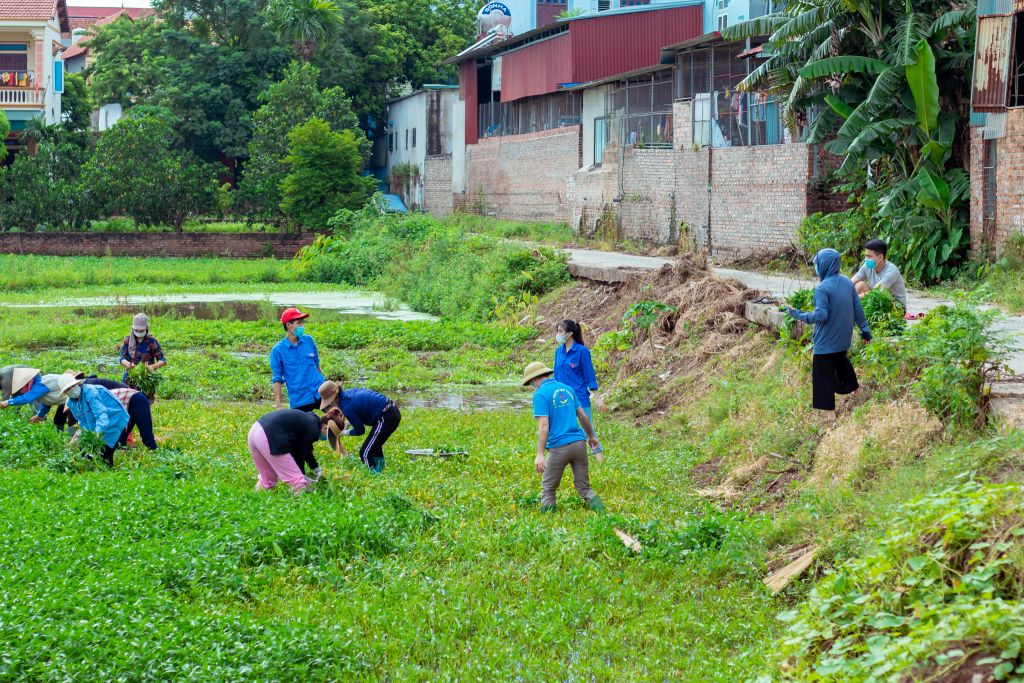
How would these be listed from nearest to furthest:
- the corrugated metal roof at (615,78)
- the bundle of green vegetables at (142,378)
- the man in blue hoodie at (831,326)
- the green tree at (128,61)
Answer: the man in blue hoodie at (831,326) < the bundle of green vegetables at (142,378) < the corrugated metal roof at (615,78) < the green tree at (128,61)

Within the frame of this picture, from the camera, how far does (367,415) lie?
980cm

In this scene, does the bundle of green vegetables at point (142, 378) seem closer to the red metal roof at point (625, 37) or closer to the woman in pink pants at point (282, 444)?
the woman in pink pants at point (282, 444)

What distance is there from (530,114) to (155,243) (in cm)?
1731

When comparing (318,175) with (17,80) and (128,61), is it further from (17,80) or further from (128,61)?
(128,61)

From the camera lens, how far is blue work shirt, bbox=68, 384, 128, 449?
9477 mm

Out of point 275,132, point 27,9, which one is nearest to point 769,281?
point 275,132

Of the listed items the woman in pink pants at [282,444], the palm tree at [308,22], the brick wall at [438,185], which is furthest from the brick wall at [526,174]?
the woman in pink pants at [282,444]

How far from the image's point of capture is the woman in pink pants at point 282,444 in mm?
8398

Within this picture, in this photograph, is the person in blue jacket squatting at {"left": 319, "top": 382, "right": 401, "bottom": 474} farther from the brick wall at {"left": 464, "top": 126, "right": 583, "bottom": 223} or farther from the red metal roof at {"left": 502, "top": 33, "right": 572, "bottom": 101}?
A: the red metal roof at {"left": 502, "top": 33, "right": 572, "bottom": 101}

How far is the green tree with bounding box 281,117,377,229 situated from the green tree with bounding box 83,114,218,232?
4.72 m

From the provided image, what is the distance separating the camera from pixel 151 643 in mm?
5234

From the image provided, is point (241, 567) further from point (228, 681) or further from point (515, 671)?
point (515, 671)

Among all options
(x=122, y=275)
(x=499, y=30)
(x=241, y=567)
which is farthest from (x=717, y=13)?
(x=241, y=567)

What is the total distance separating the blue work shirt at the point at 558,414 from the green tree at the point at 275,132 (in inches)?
1463
